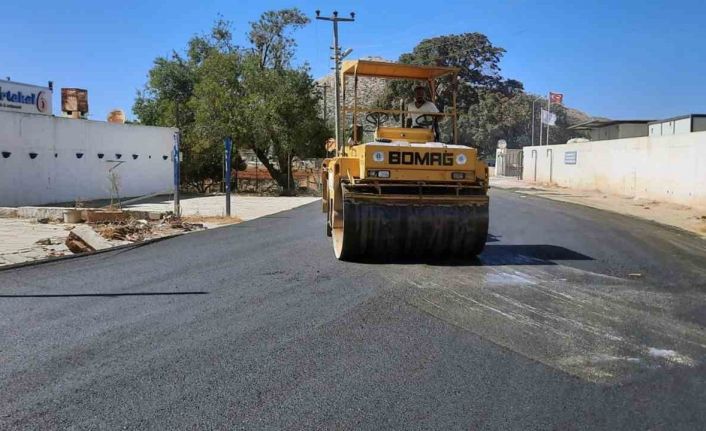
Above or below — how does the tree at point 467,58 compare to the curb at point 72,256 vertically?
above

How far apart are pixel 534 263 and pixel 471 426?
6.04m

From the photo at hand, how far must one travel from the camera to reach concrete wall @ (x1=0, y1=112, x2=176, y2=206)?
21.8m

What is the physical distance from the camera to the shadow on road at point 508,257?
9281 millimetres

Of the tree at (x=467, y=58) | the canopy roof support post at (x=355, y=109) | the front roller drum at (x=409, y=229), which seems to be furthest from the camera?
the tree at (x=467, y=58)

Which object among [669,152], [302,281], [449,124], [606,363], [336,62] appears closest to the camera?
[606,363]

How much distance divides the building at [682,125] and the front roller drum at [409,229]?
23.7 metres

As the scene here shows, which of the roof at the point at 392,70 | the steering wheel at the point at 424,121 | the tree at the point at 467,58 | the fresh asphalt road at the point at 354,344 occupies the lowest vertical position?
the fresh asphalt road at the point at 354,344

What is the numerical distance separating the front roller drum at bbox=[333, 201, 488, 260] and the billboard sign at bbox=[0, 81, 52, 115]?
59.7 feet

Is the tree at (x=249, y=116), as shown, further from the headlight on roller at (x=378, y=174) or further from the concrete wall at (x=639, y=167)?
the headlight on roller at (x=378, y=174)

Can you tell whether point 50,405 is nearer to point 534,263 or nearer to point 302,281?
point 302,281

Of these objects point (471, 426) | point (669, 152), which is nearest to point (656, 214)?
point (669, 152)

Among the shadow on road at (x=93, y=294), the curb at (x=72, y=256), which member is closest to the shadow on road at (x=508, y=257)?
the shadow on road at (x=93, y=294)

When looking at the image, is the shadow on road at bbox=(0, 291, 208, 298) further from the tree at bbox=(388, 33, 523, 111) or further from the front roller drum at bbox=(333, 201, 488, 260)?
the tree at bbox=(388, 33, 523, 111)

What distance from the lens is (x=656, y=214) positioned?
762 inches
